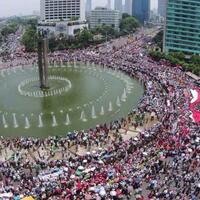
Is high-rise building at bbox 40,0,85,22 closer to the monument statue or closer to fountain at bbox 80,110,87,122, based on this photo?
the monument statue

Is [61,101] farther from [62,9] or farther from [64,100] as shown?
[62,9]

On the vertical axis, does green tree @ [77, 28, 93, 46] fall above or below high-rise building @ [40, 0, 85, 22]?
below

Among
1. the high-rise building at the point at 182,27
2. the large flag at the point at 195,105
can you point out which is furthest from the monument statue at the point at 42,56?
the high-rise building at the point at 182,27

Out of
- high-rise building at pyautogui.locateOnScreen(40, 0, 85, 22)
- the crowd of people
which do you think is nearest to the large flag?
the crowd of people

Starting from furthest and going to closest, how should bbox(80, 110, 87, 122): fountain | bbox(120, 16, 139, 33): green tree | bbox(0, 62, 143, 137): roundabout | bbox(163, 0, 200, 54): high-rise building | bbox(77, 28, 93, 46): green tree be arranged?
bbox(120, 16, 139, 33): green tree < bbox(77, 28, 93, 46): green tree < bbox(163, 0, 200, 54): high-rise building < bbox(80, 110, 87, 122): fountain < bbox(0, 62, 143, 137): roundabout

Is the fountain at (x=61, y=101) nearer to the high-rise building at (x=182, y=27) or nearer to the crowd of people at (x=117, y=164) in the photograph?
the crowd of people at (x=117, y=164)

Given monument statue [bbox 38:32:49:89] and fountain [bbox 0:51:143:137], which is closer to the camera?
fountain [bbox 0:51:143:137]
